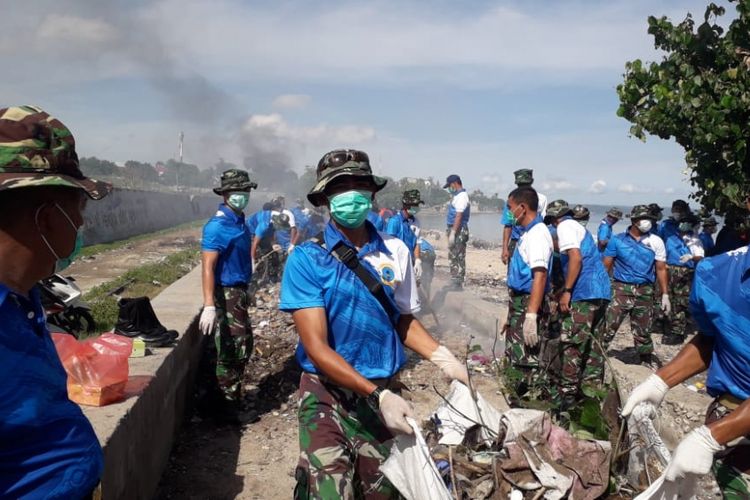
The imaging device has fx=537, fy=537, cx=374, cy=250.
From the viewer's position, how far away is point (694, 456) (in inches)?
82.1

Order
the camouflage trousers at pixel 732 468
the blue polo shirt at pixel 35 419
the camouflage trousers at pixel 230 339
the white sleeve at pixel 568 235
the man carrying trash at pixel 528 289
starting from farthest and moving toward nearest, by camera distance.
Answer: the white sleeve at pixel 568 235
the camouflage trousers at pixel 230 339
the man carrying trash at pixel 528 289
the camouflage trousers at pixel 732 468
the blue polo shirt at pixel 35 419

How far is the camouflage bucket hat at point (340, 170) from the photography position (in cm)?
260

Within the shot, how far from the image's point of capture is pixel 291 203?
97.7ft

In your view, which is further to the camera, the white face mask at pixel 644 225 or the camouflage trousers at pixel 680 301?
the camouflage trousers at pixel 680 301

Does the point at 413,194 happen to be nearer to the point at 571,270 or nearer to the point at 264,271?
the point at 571,270

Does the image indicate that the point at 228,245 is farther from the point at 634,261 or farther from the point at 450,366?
the point at 634,261

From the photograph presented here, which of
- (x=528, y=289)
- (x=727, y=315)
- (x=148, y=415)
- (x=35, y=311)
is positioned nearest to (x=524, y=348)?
(x=528, y=289)

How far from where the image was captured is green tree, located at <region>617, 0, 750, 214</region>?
5180 mm

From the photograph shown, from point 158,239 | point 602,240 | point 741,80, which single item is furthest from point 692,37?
point 158,239

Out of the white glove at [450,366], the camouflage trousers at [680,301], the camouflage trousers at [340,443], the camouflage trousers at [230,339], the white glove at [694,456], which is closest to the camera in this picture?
the white glove at [694,456]

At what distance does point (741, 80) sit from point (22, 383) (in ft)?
20.1

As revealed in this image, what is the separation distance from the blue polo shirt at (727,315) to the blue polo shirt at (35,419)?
7.99ft

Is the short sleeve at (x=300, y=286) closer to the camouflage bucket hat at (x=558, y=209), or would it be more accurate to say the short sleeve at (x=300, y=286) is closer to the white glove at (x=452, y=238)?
the camouflage bucket hat at (x=558, y=209)

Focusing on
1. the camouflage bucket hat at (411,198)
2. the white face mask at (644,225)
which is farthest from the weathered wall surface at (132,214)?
the white face mask at (644,225)
